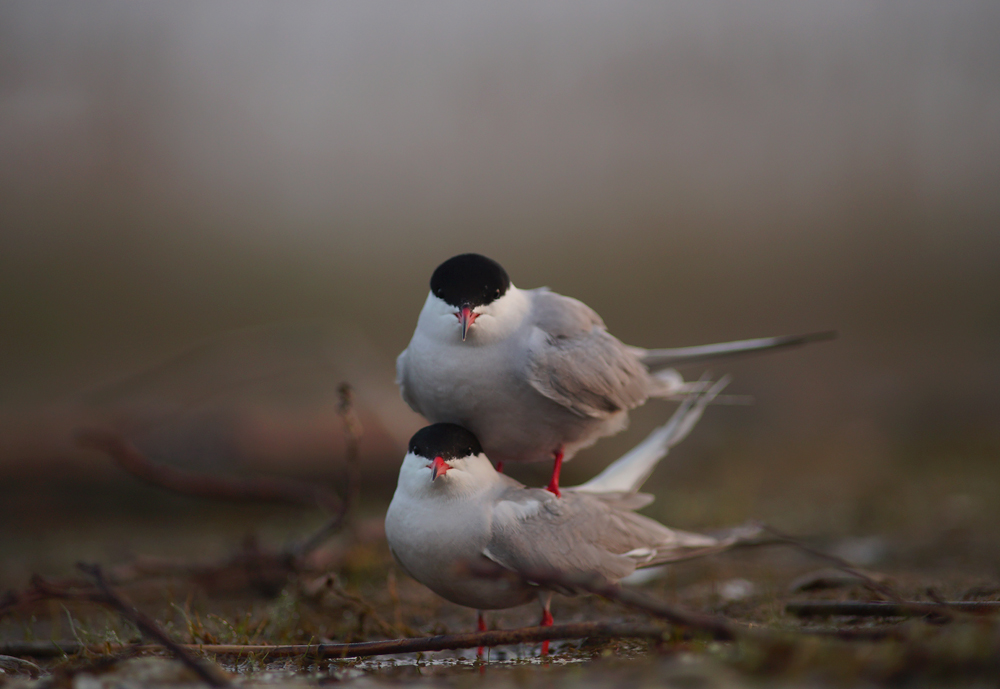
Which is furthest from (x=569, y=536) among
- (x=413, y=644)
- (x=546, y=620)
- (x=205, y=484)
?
(x=205, y=484)

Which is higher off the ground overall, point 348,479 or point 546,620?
point 348,479

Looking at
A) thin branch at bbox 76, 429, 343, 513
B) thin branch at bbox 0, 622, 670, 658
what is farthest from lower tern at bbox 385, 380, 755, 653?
thin branch at bbox 76, 429, 343, 513

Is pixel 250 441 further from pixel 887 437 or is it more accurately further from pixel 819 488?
pixel 887 437

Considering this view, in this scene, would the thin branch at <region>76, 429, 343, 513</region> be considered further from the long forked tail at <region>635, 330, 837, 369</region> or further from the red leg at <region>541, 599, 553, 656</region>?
the long forked tail at <region>635, 330, 837, 369</region>

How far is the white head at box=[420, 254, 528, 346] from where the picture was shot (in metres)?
2.71

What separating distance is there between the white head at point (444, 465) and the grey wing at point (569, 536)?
4.8 inches

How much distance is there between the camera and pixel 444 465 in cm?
254

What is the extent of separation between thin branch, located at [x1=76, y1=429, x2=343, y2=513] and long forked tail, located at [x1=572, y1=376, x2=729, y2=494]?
150 cm

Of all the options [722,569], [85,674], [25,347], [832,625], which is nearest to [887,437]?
[722,569]

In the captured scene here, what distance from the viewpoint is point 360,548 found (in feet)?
13.6

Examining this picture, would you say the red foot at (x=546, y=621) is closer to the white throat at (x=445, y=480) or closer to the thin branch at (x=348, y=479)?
the white throat at (x=445, y=480)

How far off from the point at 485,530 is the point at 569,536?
12.2 inches

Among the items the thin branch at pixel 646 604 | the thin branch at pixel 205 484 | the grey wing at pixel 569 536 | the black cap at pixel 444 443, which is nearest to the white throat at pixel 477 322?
the black cap at pixel 444 443

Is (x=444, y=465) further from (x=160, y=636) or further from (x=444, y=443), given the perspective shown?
(x=160, y=636)
